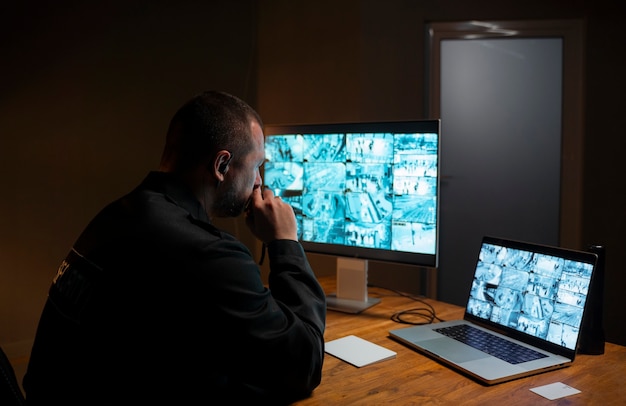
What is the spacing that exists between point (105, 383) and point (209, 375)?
0.19 m

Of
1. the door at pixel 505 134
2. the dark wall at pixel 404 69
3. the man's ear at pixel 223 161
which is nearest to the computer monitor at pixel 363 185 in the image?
the man's ear at pixel 223 161

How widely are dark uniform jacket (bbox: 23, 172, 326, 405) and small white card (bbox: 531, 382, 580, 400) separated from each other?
51cm

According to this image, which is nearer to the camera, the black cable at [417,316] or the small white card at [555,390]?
the small white card at [555,390]

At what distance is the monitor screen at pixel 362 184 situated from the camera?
178 centimetres

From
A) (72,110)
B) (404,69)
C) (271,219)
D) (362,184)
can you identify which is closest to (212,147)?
(271,219)

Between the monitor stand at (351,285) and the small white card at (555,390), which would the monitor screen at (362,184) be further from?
the small white card at (555,390)

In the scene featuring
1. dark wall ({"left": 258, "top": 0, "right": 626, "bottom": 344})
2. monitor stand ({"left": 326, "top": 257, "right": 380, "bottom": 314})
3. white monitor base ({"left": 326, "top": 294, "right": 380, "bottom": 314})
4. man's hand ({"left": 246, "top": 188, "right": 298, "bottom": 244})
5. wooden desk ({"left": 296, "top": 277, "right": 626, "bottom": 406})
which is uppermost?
dark wall ({"left": 258, "top": 0, "right": 626, "bottom": 344})

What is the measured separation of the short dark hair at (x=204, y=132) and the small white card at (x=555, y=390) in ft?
2.71

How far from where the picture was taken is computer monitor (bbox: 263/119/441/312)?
5.85 feet

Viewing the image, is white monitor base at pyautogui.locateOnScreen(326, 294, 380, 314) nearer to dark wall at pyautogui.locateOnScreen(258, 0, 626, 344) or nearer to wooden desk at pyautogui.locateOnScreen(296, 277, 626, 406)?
wooden desk at pyautogui.locateOnScreen(296, 277, 626, 406)

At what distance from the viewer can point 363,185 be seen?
1901 millimetres

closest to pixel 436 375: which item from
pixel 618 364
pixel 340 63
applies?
pixel 618 364

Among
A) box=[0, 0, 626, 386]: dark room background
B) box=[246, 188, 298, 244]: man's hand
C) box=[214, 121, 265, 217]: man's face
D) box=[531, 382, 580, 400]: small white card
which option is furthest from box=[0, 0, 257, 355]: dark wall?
box=[531, 382, 580, 400]: small white card

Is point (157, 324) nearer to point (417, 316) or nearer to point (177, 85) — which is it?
point (417, 316)
